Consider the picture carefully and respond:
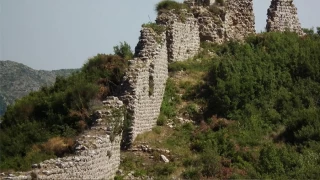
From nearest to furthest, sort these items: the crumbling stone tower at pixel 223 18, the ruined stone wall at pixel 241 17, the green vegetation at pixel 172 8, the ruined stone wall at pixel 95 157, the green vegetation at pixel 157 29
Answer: the ruined stone wall at pixel 95 157 → the green vegetation at pixel 157 29 → the green vegetation at pixel 172 8 → the crumbling stone tower at pixel 223 18 → the ruined stone wall at pixel 241 17

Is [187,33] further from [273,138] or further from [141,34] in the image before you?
[273,138]

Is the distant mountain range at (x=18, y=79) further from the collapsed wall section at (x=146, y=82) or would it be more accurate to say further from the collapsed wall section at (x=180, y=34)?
the collapsed wall section at (x=146, y=82)

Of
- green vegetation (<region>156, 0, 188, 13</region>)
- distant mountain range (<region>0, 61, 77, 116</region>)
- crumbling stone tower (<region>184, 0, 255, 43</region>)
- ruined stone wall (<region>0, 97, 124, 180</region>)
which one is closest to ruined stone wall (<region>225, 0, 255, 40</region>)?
crumbling stone tower (<region>184, 0, 255, 43</region>)

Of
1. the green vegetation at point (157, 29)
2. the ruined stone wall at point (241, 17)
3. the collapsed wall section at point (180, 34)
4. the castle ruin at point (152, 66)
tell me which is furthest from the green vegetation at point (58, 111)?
the ruined stone wall at point (241, 17)

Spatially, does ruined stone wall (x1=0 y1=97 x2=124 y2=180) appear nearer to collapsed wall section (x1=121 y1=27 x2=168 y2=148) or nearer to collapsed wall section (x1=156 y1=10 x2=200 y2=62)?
collapsed wall section (x1=121 y1=27 x2=168 y2=148)

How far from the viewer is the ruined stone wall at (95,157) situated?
17.4m

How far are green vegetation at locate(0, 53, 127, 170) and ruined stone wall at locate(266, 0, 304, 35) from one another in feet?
22.9

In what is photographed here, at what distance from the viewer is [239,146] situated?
2286 centimetres

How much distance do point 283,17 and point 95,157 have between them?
12.9 m

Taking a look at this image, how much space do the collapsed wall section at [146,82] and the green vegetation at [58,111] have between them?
667 mm

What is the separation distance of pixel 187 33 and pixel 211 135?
5.34m

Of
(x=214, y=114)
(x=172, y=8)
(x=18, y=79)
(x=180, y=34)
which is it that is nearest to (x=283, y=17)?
(x=172, y=8)

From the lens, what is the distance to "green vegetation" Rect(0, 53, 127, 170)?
22938 mm

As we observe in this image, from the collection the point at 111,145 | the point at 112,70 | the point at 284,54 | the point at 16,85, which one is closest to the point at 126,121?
the point at 111,145
